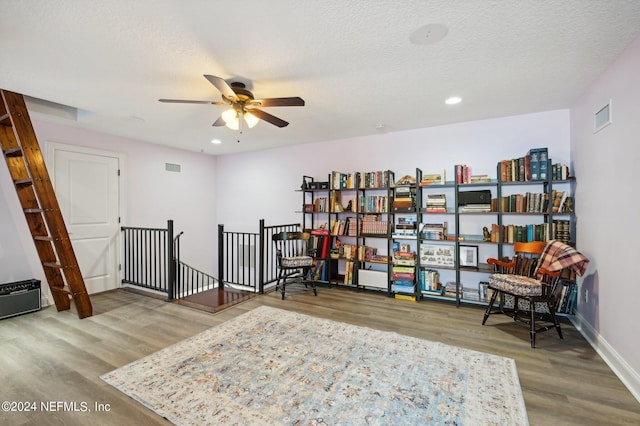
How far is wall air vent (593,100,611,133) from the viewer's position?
8.04 feet

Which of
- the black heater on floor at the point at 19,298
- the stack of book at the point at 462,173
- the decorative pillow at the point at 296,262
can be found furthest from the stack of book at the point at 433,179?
the black heater on floor at the point at 19,298

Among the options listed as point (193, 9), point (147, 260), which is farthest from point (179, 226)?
point (193, 9)

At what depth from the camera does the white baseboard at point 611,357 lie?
6.59 ft

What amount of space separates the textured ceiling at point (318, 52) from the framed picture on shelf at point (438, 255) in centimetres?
187

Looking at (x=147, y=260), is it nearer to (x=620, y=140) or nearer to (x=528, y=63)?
(x=528, y=63)

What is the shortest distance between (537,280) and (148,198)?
5.95 meters

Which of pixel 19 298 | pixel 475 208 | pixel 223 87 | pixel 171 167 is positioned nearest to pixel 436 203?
pixel 475 208

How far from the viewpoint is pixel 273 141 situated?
5117 millimetres

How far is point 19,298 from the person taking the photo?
11.2 ft

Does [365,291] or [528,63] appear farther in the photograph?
[365,291]

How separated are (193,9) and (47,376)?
290 cm

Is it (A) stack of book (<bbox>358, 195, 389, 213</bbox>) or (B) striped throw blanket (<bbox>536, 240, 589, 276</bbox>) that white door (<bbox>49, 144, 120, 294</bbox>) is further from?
(B) striped throw blanket (<bbox>536, 240, 589, 276</bbox>)

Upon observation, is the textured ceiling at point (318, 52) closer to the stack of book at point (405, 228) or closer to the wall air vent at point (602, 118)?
the wall air vent at point (602, 118)

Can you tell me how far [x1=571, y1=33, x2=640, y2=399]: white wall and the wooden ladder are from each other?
5.28 m
